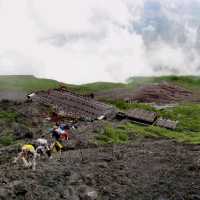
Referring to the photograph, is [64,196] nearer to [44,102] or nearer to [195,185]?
[195,185]

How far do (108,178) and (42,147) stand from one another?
223 inches

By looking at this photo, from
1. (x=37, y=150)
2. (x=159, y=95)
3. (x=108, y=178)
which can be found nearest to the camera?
(x=108, y=178)

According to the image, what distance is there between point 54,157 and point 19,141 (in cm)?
950

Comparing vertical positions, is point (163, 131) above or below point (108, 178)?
below

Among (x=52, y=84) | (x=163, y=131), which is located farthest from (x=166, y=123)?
(x=52, y=84)

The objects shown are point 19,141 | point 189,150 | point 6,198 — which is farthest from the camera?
point 19,141

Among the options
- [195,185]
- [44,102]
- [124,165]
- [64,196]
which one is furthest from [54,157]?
[44,102]

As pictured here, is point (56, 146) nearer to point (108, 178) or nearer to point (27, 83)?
point (108, 178)

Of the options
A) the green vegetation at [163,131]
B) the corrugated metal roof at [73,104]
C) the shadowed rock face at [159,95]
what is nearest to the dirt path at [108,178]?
Answer: the green vegetation at [163,131]

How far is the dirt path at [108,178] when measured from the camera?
23.5 metres

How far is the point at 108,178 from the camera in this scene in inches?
1027

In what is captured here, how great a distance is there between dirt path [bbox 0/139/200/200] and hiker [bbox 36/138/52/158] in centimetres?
77

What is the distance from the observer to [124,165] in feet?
96.6

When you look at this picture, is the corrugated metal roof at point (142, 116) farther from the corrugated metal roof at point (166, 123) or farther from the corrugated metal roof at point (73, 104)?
the corrugated metal roof at point (73, 104)
